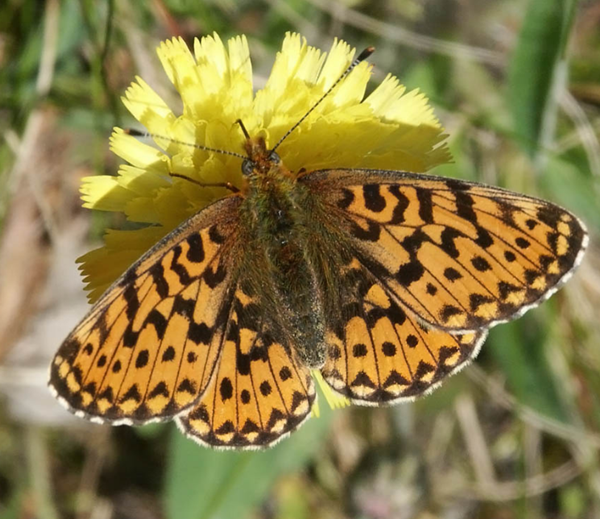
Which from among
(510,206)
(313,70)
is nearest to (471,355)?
(510,206)

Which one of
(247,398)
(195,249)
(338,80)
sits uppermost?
(338,80)

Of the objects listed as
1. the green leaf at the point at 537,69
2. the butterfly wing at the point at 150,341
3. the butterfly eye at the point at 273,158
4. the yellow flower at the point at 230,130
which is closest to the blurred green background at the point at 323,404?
the green leaf at the point at 537,69

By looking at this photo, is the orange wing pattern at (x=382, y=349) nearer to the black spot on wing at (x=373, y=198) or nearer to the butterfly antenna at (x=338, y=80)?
the black spot on wing at (x=373, y=198)

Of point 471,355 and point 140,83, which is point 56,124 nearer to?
point 140,83

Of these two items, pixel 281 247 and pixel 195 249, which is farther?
pixel 281 247

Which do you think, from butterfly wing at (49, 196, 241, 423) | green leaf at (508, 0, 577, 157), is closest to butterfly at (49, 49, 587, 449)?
butterfly wing at (49, 196, 241, 423)

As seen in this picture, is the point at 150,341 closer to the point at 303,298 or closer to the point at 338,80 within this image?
the point at 303,298

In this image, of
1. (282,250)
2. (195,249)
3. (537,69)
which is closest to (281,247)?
(282,250)
